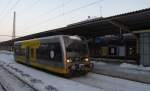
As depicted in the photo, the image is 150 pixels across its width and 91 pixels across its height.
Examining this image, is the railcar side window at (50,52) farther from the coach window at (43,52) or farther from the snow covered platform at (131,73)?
the snow covered platform at (131,73)

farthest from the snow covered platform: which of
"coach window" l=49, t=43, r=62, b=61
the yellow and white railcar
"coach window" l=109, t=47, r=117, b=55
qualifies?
"coach window" l=109, t=47, r=117, b=55

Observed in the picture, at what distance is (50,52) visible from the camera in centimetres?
1714

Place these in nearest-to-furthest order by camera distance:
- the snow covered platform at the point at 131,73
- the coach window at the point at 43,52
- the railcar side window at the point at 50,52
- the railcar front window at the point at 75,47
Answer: the snow covered platform at the point at 131,73 → the railcar front window at the point at 75,47 → the railcar side window at the point at 50,52 → the coach window at the point at 43,52

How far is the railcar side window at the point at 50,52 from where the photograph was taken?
15750 millimetres

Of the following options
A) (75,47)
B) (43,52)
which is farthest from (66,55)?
(43,52)

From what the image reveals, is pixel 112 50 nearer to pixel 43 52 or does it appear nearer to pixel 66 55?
pixel 43 52

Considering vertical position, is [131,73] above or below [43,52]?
below

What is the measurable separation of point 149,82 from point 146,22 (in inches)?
282

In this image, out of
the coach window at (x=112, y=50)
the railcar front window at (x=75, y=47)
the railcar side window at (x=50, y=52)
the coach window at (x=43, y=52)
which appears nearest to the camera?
the railcar front window at (x=75, y=47)

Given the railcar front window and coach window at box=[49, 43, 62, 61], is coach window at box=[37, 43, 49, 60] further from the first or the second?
the railcar front window

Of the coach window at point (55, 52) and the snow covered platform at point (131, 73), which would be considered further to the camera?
the coach window at point (55, 52)

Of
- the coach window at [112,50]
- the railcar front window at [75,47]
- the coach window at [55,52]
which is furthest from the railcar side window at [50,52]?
the coach window at [112,50]

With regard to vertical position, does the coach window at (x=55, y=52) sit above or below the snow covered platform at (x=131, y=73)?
above

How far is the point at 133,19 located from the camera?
1856 centimetres
